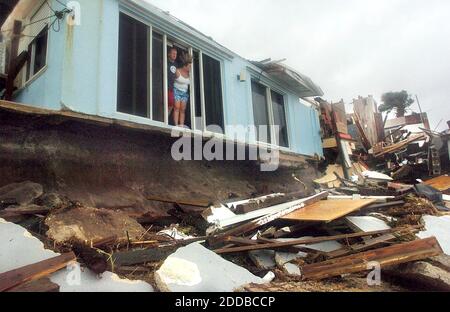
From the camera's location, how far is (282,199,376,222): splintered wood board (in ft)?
14.0

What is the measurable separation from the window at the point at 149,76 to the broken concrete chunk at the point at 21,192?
189cm

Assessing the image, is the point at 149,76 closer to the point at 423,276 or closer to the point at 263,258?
the point at 263,258

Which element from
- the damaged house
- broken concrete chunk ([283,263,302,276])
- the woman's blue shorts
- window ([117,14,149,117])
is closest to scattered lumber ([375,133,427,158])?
the damaged house

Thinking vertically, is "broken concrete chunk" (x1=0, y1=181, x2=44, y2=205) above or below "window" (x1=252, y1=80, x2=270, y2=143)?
below

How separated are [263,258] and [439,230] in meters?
2.74

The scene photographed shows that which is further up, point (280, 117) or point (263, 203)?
point (280, 117)

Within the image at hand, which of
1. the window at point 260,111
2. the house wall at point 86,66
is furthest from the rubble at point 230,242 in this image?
the window at point 260,111

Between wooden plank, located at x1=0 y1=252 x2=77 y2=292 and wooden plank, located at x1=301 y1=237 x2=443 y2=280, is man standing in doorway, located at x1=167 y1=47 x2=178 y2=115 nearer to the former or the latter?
wooden plank, located at x1=0 y1=252 x2=77 y2=292

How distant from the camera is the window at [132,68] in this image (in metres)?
5.57

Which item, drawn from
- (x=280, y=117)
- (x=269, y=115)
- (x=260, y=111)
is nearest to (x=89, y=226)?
(x=260, y=111)

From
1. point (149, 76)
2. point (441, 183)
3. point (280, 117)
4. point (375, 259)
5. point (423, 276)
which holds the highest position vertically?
point (280, 117)

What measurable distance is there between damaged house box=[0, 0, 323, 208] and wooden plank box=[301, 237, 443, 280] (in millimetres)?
3101

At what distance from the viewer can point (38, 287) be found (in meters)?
2.29
